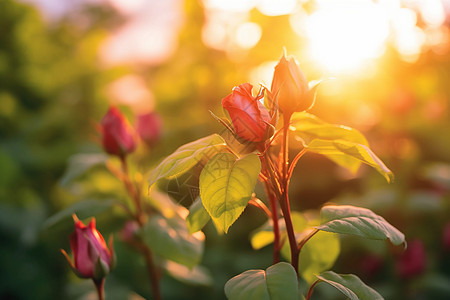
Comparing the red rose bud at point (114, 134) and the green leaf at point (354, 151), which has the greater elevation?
the green leaf at point (354, 151)

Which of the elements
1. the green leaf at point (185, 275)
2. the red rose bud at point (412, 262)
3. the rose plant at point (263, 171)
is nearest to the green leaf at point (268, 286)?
the rose plant at point (263, 171)

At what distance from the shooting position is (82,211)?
2.98 feet

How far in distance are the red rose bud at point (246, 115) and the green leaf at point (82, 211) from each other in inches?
20.5

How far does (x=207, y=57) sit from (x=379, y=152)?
3.11 feet

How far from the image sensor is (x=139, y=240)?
1.02 meters

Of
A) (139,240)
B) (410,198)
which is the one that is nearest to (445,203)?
(410,198)

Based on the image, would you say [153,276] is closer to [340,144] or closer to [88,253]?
[88,253]

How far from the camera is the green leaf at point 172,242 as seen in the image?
841 mm

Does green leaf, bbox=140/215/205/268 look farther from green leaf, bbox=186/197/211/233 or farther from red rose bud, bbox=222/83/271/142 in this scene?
red rose bud, bbox=222/83/271/142

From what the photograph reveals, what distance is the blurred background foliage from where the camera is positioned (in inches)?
57.4

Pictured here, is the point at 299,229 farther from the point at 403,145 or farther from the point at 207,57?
the point at 207,57

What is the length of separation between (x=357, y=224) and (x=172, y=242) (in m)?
0.43

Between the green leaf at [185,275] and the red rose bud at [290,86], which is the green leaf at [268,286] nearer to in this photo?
the red rose bud at [290,86]

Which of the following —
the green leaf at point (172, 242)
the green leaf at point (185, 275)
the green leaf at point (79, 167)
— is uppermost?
the green leaf at point (79, 167)
